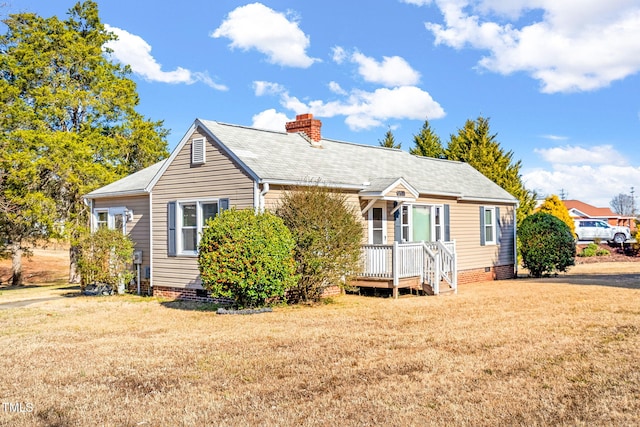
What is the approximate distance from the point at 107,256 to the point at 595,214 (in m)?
67.5

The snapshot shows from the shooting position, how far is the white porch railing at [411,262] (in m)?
14.9

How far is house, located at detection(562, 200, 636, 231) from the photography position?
6675 centimetres

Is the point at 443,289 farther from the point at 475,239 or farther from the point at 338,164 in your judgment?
the point at 475,239

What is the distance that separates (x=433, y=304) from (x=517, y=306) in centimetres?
189

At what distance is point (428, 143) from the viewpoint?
108 ft

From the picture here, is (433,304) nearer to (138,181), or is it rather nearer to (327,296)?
(327,296)

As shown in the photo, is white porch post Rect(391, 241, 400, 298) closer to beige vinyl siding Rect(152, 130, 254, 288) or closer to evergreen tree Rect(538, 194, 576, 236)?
beige vinyl siding Rect(152, 130, 254, 288)

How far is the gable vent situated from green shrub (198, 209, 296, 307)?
3088mm

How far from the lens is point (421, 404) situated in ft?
18.7

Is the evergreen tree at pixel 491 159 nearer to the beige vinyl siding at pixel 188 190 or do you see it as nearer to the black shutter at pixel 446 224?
the black shutter at pixel 446 224

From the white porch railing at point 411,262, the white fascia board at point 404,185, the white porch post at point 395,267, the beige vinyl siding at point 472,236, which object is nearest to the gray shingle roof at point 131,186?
the white fascia board at point 404,185

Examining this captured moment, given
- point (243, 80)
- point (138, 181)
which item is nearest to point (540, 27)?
point (243, 80)

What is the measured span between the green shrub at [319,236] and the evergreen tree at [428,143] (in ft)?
66.6

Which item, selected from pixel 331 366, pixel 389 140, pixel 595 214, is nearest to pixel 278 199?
pixel 331 366
